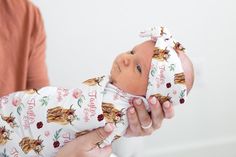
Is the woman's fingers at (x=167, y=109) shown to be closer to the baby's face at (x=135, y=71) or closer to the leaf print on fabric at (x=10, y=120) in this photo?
the baby's face at (x=135, y=71)

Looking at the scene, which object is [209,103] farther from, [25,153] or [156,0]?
[25,153]

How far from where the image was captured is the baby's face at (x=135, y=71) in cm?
93

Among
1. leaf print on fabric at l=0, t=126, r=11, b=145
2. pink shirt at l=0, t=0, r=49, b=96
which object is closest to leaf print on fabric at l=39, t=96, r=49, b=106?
leaf print on fabric at l=0, t=126, r=11, b=145

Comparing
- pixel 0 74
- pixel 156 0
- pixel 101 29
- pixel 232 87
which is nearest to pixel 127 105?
pixel 0 74

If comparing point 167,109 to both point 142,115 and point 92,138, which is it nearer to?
point 142,115

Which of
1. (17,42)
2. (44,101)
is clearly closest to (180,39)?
(17,42)

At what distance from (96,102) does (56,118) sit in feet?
0.34

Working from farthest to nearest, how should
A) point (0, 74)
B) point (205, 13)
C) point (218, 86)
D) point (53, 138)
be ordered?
point (218, 86) < point (205, 13) < point (0, 74) < point (53, 138)

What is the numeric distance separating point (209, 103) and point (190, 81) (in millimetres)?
1096

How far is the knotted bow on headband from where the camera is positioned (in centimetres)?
92

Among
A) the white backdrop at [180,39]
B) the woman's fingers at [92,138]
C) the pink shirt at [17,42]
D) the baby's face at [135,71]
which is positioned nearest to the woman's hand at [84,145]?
the woman's fingers at [92,138]

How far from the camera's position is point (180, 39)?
183cm

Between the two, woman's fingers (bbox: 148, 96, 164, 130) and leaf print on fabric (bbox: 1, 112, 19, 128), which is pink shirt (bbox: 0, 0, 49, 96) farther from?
woman's fingers (bbox: 148, 96, 164, 130)

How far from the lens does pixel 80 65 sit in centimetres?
171
